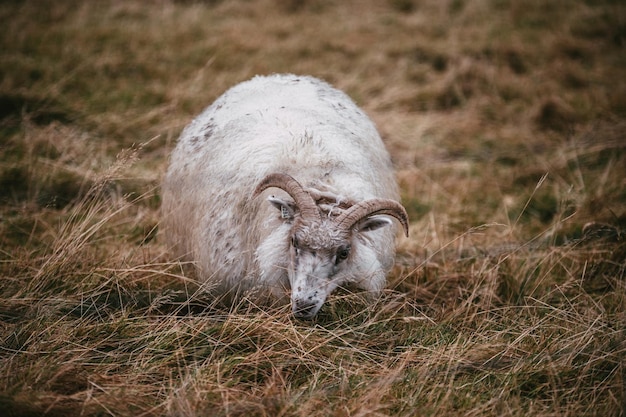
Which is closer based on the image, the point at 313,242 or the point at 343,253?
the point at 313,242

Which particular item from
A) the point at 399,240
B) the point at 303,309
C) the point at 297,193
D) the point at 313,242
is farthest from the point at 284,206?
the point at 399,240

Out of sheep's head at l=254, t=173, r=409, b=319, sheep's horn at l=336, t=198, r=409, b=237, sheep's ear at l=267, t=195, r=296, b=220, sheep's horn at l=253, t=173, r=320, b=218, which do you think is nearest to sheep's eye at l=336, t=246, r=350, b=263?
sheep's head at l=254, t=173, r=409, b=319

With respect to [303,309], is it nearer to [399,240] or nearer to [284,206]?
[284,206]

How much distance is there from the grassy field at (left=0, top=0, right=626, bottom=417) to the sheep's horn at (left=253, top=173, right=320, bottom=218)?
1.78 ft

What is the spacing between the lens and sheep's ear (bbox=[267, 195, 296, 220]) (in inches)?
123

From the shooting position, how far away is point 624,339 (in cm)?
309

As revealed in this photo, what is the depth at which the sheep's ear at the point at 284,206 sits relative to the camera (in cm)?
313

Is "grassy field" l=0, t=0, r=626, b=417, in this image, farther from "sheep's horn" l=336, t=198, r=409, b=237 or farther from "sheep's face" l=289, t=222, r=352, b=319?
"sheep's horn" l=336, t=198, r=409, b=237

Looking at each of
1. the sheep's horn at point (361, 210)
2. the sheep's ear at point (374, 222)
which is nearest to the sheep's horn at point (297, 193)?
the sheep's horn at point (361, 210)

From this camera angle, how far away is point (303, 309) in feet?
9.82

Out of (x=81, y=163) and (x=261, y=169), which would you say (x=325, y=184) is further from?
(x=81, y=163)

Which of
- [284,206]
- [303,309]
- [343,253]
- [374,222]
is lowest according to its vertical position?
[303,309]

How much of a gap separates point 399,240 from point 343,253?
5.17 ft

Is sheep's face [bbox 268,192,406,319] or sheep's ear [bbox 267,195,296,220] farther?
sheep's ear [bbox 267,195,296,220]
